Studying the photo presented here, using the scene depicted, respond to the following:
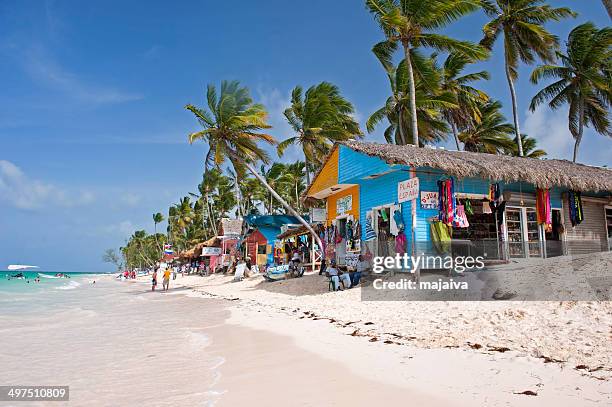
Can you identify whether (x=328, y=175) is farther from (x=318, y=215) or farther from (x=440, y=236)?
(x=440, y=236)

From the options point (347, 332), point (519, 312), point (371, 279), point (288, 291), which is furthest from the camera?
point (288, 291)

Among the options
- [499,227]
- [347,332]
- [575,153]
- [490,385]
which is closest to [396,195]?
[499,227]

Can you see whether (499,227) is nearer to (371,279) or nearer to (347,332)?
(371,279)

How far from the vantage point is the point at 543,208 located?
13.2 meters

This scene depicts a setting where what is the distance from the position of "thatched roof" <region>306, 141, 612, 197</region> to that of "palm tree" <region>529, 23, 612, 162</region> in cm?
906

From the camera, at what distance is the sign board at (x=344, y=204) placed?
15.1 meters

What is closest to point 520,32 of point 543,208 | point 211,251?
point 543,208

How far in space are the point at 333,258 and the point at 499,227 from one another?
601cm

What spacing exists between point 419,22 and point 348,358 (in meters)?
14.7

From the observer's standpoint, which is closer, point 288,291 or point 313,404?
point 313,404

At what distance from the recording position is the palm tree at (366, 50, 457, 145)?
18.1m

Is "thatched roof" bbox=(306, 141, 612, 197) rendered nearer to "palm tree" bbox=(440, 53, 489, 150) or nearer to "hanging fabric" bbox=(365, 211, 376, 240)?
"hanging fabric" bbox=(365, 211, 376, 240)

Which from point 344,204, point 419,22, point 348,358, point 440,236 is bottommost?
point 348,358

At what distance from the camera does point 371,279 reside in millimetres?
12305
